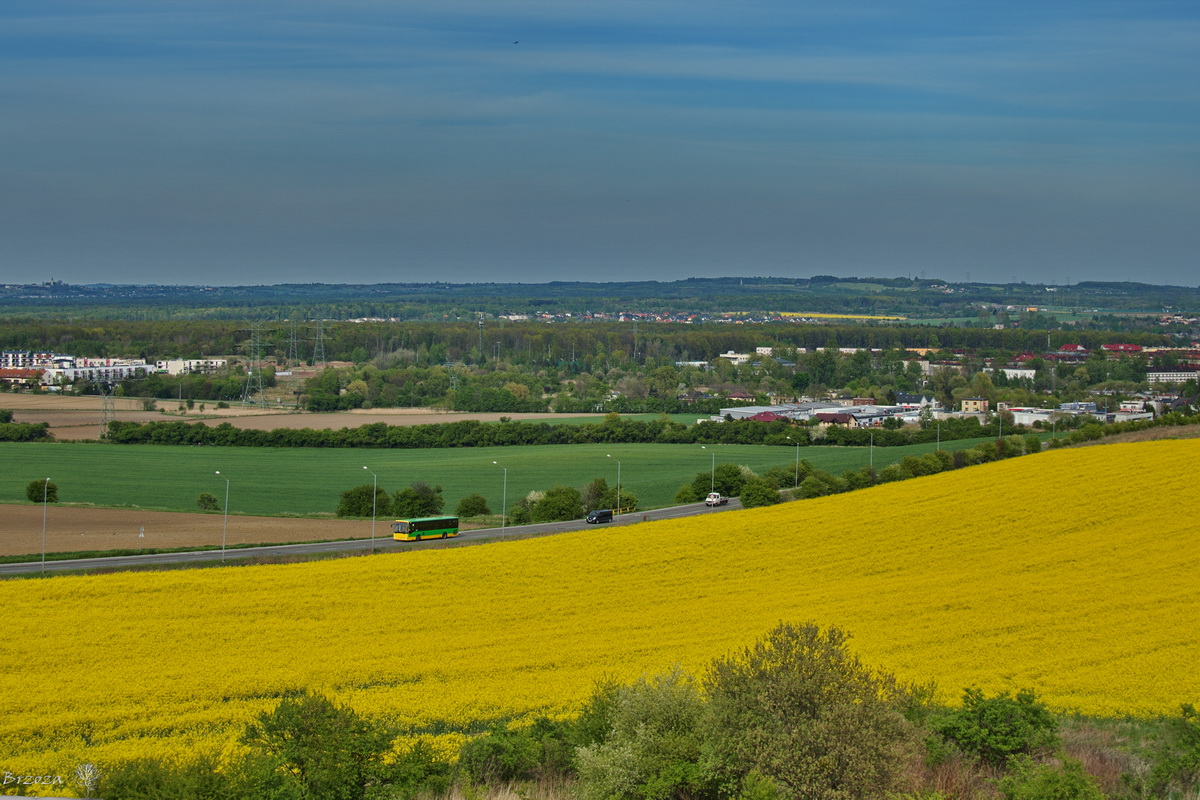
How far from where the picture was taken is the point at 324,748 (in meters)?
15.1

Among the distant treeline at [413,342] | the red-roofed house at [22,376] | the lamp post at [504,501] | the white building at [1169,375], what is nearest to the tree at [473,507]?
the lamp post at [504,501]

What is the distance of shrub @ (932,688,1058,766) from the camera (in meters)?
16.9

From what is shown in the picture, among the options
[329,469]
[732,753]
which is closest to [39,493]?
[329,469]

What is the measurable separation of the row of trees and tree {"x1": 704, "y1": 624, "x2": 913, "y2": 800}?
0.06ft

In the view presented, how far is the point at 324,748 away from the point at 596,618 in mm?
13772

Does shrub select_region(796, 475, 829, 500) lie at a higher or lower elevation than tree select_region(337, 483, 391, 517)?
higher

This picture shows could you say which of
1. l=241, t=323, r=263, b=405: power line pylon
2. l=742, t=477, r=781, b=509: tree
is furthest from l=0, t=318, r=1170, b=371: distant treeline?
l=742, t=477, r=781, b=509: tree

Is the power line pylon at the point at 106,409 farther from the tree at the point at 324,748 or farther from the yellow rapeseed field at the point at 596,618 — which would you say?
the tree at the point at 324,748

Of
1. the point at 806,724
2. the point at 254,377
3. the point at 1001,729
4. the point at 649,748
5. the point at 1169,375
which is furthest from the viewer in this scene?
the point at 1169,375

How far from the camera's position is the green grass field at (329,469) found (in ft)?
197

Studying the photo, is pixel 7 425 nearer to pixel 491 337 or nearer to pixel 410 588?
pixel 410 588

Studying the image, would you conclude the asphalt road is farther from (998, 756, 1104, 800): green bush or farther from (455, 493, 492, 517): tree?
(998, 756, 1104, 800): green bush

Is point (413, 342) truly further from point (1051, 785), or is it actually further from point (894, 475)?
point (1051, 785)

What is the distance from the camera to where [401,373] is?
409 feet
